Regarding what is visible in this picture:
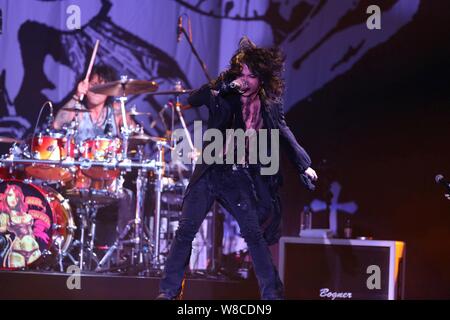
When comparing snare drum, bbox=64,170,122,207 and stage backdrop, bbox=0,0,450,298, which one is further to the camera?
snare drum, bbox=64,170,122,207

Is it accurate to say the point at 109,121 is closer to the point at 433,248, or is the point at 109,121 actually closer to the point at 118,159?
the point at 118,159

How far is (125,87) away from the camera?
7340 millimetres

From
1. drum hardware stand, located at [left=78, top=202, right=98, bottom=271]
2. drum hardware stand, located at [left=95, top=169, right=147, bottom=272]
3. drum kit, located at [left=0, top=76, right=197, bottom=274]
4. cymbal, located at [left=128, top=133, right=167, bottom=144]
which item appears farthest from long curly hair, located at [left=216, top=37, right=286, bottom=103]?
drum hardware stand, located at [left=78, top=202, right=98, bottom=271]

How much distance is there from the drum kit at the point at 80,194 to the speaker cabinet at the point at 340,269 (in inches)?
57.9

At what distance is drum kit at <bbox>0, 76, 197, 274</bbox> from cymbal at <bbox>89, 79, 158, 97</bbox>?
10 millimetres

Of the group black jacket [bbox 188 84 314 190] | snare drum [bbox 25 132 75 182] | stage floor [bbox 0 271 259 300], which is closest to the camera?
black jacket [bbox 188 84 314 190]

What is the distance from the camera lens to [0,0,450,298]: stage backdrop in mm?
7301

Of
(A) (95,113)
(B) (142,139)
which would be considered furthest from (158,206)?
(A) (95,113)

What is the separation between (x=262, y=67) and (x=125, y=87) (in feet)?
8.74

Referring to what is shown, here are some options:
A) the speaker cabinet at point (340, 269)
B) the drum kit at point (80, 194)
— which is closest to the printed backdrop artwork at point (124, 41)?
the drum kit at point (80, 194)

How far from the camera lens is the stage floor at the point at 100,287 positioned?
6.43 m

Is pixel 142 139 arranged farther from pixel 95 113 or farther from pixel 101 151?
pixel 95 113

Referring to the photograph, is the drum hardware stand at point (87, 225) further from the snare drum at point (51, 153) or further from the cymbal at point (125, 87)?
the cymbal at point (125, 87)

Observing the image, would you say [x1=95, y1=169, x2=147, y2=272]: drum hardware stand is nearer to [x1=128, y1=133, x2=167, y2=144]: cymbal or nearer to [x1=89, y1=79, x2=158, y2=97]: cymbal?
[x1=128, y1=133, x2=167, y2=144]: cymbal
